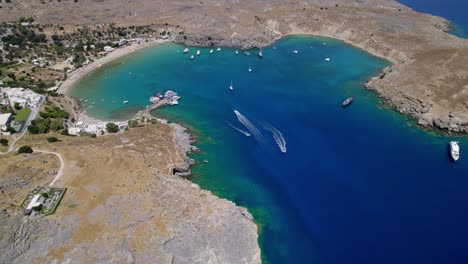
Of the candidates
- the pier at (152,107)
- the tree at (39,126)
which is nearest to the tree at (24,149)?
the tree at (39,126)

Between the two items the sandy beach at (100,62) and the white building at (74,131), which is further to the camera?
the sandy beach at (100,62)

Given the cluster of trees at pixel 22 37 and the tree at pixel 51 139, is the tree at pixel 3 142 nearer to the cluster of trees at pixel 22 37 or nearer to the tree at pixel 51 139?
the tree at pixel 51 139

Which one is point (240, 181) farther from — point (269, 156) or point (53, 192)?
point (53, 192)

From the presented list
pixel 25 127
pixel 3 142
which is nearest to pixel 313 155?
pixel 25 127

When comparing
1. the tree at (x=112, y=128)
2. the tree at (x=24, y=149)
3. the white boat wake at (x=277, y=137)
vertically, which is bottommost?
the white boat wake at (x=277, y=137)

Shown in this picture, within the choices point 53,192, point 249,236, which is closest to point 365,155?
point 249,236

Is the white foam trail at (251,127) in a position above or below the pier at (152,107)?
below
